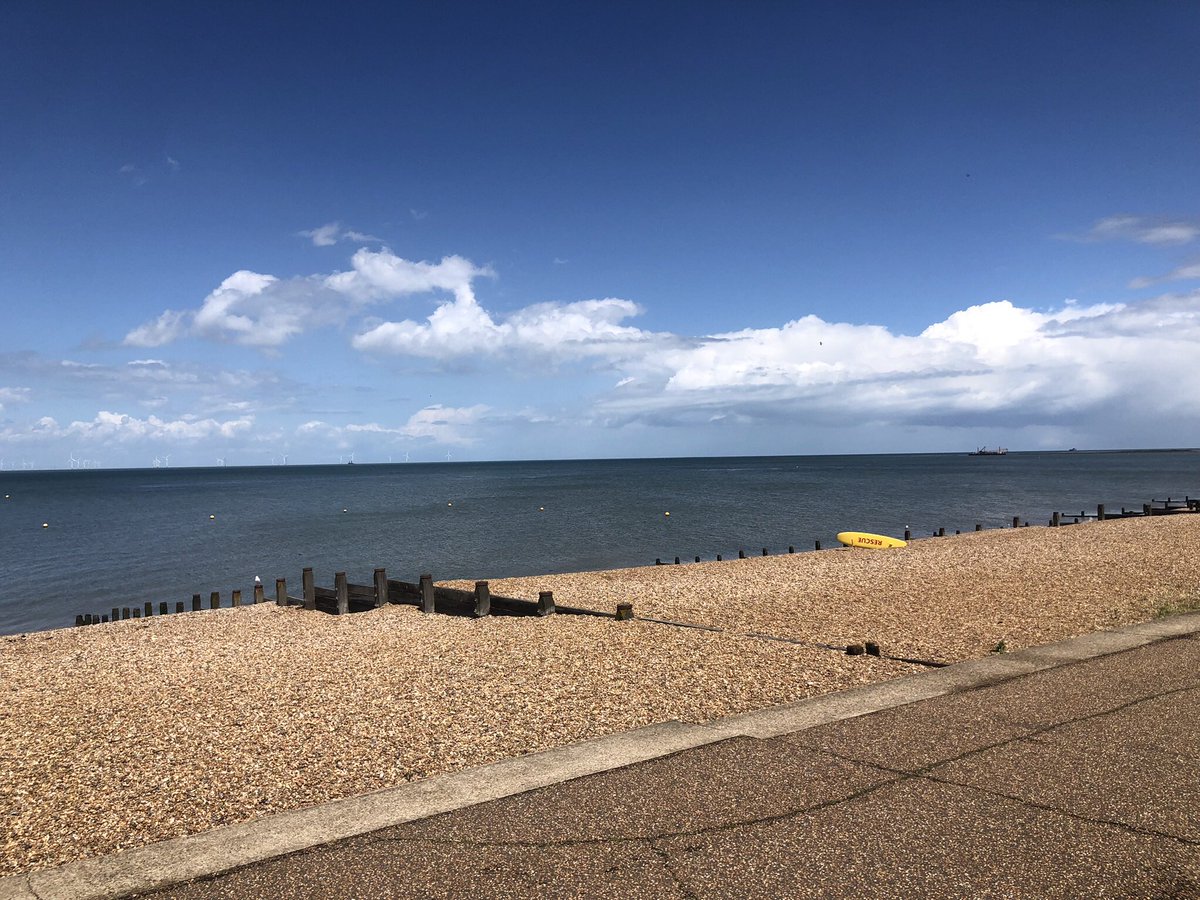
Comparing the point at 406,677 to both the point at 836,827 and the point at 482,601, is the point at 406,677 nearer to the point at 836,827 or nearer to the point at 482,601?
the point at 482,601

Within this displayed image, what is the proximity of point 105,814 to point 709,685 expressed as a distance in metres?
5.96

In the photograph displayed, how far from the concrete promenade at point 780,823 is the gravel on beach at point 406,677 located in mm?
900

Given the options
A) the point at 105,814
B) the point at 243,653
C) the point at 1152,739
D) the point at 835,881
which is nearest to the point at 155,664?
the point at 243,653

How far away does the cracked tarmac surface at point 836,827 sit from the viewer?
4.53 metres

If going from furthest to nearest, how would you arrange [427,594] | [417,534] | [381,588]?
[417,534] → [381,588] → [427,594]

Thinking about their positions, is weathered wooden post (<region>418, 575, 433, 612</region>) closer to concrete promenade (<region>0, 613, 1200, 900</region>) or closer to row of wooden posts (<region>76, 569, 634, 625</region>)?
row of wooden posts (<region>76, 569, 634, 625</region>)

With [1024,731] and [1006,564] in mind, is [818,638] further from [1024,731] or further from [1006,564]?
[1006,564]

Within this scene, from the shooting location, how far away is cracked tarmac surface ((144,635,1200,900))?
14.9 feet

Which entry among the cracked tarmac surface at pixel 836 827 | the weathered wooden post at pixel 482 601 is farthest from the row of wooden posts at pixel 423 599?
the cracked tarmac surface at pixel 836 827

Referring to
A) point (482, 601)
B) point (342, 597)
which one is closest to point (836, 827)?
point (482, 601)

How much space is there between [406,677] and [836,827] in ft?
22.0

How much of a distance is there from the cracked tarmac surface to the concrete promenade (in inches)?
0.6

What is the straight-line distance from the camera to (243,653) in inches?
527

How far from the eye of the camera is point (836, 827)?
5.12 m
